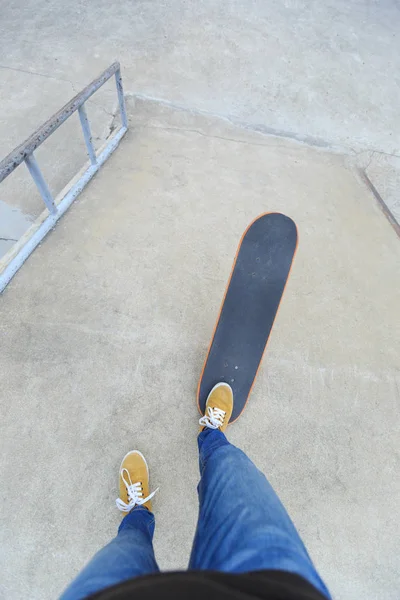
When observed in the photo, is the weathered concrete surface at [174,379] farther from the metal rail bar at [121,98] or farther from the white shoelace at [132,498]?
the metal rail bar at [121,98]

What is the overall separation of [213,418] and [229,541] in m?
0.72

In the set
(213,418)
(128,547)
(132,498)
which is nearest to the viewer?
(128,547)

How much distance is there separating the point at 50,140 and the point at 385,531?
350 cm

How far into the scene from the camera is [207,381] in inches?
68.4

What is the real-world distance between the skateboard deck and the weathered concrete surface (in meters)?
0.09

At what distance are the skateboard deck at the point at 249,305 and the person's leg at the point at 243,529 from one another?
0.61 metres

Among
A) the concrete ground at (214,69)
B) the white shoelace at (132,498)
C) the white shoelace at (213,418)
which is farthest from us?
the concrete ground at (214,69)

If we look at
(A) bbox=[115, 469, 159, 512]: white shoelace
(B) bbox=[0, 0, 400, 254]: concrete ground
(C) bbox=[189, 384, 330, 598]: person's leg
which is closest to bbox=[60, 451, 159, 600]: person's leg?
(A) bbox=[115, 469, 159, 512]: white shoelace

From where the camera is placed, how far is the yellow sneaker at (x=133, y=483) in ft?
4.53

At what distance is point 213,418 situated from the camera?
5.07ft

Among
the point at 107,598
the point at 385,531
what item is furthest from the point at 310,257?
the point at 107,598

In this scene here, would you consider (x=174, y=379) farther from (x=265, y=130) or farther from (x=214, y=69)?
(x=214, y=69)

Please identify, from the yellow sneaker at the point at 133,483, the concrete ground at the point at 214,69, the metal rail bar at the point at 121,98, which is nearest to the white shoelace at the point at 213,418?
the yellow sneaker at the point at 133,483

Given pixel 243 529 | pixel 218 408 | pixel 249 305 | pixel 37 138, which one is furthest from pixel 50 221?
pixel 243 529
